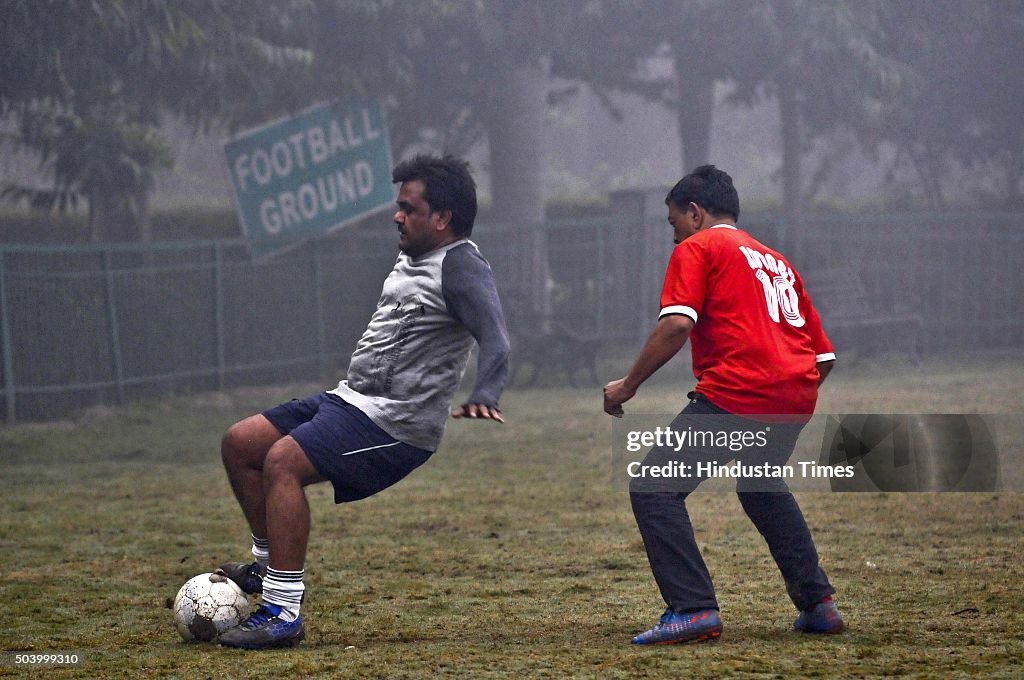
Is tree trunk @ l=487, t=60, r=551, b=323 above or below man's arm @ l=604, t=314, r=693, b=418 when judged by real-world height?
above

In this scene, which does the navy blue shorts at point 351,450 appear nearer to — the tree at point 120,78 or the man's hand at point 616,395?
the man's hand at point 616,395

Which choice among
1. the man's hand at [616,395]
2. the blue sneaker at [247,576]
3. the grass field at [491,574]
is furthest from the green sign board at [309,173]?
the man's hand at [616,395]

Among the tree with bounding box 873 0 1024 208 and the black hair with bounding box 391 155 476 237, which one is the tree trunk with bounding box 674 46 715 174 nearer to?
the tree with bounding box 873 0 1024 208

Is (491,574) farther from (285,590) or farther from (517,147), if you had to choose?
(517,147)

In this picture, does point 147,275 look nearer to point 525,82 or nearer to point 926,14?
point 525,82

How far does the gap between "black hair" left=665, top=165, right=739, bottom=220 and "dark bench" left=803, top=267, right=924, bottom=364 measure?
45.2 ft

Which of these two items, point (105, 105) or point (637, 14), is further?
point (637, 14)

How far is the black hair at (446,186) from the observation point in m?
4.93

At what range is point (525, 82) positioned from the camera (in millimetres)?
20203

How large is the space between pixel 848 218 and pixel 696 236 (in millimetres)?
16799

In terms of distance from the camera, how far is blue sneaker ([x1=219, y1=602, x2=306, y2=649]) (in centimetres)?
472

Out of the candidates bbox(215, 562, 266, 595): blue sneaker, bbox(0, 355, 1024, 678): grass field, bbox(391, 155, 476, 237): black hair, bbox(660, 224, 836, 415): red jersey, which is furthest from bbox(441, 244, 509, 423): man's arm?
bbox(215, 562, 266, 595): blue sneaker

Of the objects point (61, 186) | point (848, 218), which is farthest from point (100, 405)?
point (848, 218)

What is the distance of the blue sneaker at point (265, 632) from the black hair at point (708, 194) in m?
1.95
